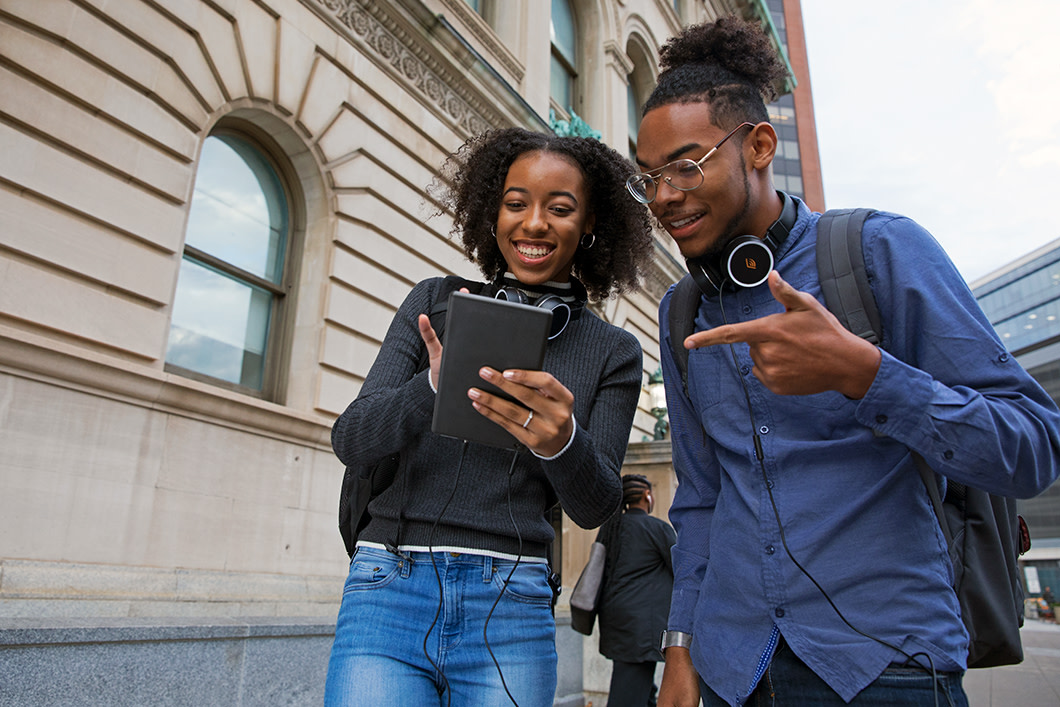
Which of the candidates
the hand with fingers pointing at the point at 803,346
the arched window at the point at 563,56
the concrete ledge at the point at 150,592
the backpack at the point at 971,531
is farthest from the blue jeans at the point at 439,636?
the arched window at the point at 563,56

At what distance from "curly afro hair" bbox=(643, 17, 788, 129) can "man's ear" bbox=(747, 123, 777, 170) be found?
0.07 m

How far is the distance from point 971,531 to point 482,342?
1.19m

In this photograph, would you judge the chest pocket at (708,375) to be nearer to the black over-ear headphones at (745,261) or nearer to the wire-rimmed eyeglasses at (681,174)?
the black over-ear headphones at (745,261)

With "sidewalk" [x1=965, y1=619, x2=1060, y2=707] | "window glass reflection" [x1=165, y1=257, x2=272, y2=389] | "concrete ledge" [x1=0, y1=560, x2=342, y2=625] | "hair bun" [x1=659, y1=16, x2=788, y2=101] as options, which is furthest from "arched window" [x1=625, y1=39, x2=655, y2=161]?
"hair bun" [x1=659, y1=16, x2=788, y2=101]

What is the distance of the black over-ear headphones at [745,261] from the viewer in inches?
78.7

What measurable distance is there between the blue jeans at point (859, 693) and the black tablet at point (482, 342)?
0.88 meters

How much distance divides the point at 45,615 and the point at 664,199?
4.92 meters

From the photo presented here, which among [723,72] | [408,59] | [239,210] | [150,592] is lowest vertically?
[150,592]

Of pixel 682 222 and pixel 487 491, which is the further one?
pixel 682 222

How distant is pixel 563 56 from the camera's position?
16.0 m

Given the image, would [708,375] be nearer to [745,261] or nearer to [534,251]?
[745,261]

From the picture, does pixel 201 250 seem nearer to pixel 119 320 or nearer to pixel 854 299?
pixel 119 320

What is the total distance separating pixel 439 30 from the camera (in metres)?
9.86

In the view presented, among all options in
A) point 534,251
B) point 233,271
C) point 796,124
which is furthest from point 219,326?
point 796,124
